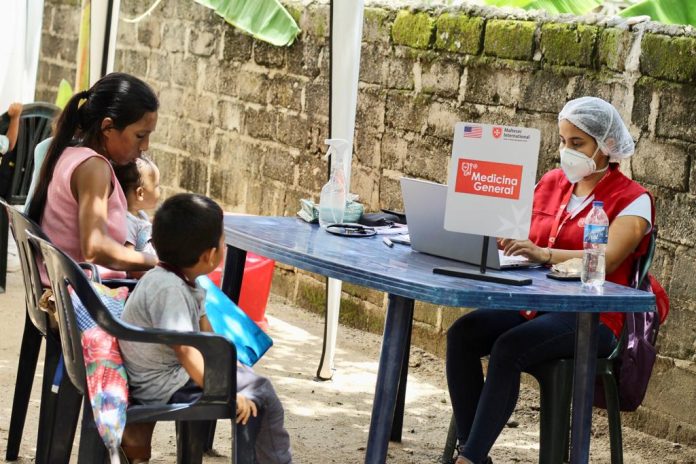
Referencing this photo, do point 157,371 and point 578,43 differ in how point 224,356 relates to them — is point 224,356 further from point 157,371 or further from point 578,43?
point 578,43

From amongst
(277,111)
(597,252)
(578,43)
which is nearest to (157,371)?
(597,252)

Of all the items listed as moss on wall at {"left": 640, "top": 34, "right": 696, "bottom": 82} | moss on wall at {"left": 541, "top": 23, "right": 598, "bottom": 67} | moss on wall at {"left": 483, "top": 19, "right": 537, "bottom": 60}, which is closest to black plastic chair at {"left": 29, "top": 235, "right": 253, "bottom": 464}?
moss on wall at {"left": 640, "top": 34, "right": 696, "bottom": 82}

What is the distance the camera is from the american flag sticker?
3801mm

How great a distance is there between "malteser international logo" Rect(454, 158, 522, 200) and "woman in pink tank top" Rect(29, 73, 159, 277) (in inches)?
45.9

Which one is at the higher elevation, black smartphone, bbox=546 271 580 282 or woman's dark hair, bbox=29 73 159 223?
woman's dark hair, bbox=29 73 159 223

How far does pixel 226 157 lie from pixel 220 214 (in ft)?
16.3

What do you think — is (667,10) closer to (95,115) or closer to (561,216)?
(561,216)

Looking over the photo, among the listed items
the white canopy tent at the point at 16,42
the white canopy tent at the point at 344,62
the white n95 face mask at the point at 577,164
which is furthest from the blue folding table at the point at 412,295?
the white canopy tent at the point at 16,42

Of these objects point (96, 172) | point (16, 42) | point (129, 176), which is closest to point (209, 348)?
point (96, 172)

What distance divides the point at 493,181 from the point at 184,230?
962 millimetres

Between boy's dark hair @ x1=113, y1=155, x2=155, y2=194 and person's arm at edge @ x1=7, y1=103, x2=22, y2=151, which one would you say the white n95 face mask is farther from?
person's arm at edge @ x1=7, y1=103, x2=22, y2=151

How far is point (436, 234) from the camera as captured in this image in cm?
410

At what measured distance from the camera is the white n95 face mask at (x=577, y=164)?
180 inches

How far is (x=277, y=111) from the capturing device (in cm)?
792
